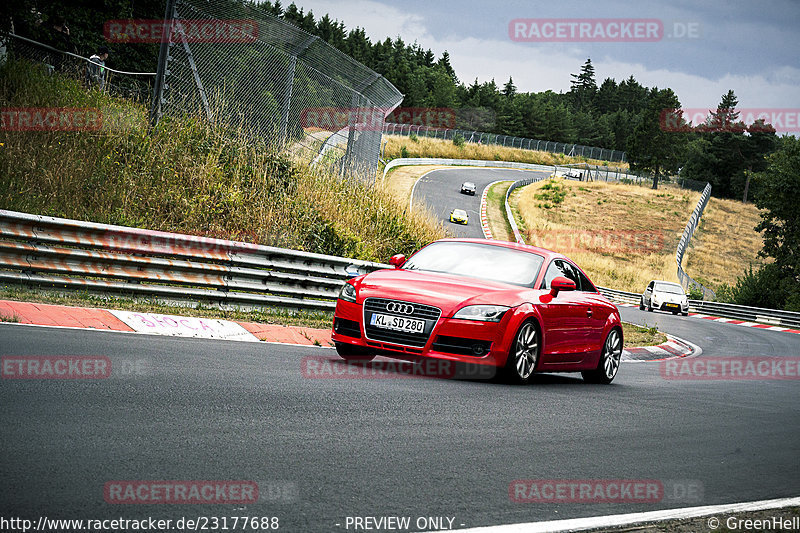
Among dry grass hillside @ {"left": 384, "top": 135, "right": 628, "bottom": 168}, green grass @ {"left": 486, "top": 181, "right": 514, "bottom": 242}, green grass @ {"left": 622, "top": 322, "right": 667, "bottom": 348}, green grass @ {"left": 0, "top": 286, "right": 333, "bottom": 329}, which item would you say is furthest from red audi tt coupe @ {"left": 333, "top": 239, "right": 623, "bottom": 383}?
dry grass hillside @ {"left": 384, "top": 135, "right": 628, "bottom": 168}

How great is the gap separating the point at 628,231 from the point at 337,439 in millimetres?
65765

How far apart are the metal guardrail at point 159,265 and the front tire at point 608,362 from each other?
4.56 metres

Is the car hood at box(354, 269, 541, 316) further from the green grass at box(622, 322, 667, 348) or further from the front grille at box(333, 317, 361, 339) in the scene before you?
the green grass at box(622, 322, 667, 348)

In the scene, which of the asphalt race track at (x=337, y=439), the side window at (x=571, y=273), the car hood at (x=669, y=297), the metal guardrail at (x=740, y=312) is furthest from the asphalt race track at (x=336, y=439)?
the metal guardrail at (x=740, y=312)

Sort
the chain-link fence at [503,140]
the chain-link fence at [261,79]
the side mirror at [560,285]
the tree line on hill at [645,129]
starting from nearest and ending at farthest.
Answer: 1. the side mirror at [560,285]
2. the chain-link fence at [261,79]
3. the tree line on hill at [645,129]
4. the chain-link fence at [503,140]

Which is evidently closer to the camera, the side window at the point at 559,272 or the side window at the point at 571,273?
the side window at the point at 559,272

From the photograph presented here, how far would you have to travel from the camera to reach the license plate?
852cm

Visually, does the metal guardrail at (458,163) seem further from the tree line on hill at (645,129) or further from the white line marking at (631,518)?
the white line marking at (631,518)

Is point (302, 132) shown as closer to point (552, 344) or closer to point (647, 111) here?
point (552, 344)

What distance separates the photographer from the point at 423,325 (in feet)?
27.9

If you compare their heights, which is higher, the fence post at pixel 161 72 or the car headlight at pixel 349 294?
the fence post at pixel 161 72

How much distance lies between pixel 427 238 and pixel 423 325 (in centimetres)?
1055

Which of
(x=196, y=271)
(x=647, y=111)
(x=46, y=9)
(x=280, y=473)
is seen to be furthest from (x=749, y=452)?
(x=647, y=111)

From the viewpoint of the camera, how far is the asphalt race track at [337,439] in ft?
13.4
